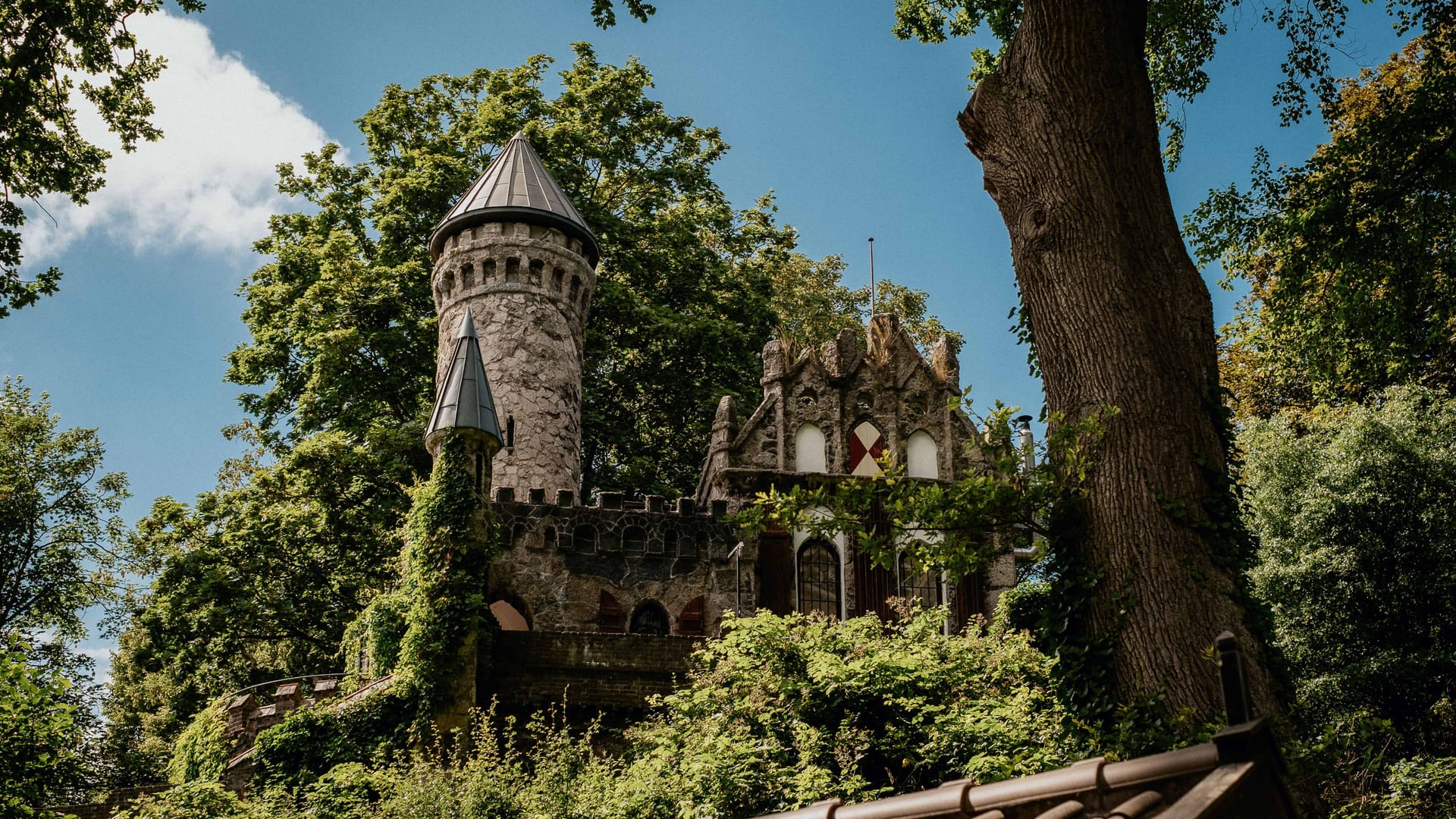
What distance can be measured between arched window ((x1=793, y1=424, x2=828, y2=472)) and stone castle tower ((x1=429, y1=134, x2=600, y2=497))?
403 cm

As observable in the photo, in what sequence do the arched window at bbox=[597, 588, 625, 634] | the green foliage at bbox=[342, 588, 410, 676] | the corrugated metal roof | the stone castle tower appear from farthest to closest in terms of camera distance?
the stone castle tower, the arched window at bbox=[597, 588, 625, 634], the green foliage at bbox=[342, 588, 410, 676], the corrugated metal roof

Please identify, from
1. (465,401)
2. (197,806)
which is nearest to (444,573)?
(465,401)

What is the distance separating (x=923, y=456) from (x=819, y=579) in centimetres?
321

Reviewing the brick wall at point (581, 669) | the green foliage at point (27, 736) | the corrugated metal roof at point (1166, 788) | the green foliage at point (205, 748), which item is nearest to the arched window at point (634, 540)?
the brick wall at point (581, 669)

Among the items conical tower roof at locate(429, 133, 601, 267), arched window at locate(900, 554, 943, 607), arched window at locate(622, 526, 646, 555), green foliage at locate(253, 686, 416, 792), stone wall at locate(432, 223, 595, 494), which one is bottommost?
green foliage at locate(253, 686, 416, 792)

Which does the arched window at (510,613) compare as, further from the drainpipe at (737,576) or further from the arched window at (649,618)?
the drainpipe at (737,576)

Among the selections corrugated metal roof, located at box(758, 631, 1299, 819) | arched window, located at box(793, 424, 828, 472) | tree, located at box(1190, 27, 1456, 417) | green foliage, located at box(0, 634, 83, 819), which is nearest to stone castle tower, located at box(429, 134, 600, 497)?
arched window, located at box(793, 424, 828, 472)

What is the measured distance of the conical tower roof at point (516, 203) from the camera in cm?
2561

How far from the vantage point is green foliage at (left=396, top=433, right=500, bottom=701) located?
680 inches

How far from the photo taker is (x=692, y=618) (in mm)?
21031

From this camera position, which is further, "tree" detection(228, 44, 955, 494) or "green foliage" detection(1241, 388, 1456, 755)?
"tree" detection(228, 44, 955, 494)

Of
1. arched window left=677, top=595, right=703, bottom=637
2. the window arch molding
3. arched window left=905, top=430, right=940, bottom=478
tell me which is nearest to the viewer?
arched window left=677, top=595, right=703, bottom=637

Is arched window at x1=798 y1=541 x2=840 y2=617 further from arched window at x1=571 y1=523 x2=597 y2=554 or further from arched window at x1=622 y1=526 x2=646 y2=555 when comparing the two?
arched window at x1=571 y1=523 x2=597 y2=554

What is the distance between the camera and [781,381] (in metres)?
23.4
